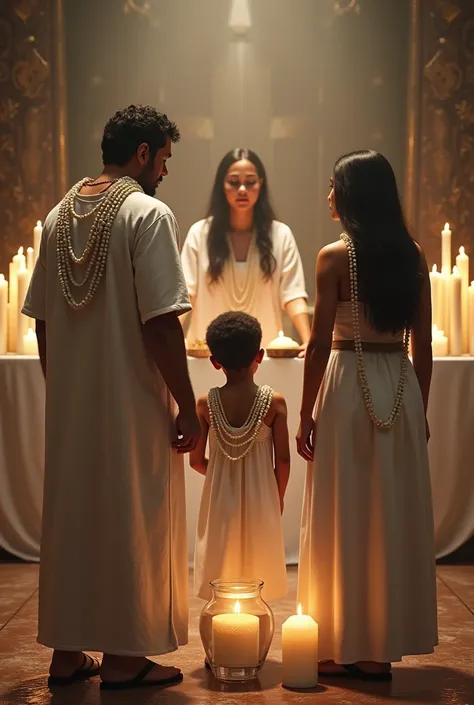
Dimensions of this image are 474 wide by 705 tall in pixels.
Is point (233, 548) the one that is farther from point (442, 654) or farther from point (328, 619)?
point (442, 654)

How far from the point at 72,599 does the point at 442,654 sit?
1.28 meters

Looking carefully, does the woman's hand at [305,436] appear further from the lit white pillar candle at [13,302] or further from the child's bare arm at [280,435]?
the lit white pillar candle at [13,302]

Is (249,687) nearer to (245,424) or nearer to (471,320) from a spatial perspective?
(245,424)

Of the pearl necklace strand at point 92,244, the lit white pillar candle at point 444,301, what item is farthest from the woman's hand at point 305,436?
the lit white pillar candle at point 444,301

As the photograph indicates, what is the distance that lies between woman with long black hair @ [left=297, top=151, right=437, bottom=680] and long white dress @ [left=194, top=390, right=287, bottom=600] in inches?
9.8

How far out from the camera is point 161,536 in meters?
3.21

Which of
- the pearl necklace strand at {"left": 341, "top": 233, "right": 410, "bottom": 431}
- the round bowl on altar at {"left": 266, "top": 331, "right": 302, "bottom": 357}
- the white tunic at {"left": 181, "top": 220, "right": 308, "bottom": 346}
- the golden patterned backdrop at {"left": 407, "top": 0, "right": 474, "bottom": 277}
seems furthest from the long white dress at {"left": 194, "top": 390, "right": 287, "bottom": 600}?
the golden patterned backdrop at {"left": 407, "top": 0, "right": 474, "bottom": 277}

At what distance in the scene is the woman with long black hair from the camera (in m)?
3.34

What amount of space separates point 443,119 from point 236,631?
401 cm

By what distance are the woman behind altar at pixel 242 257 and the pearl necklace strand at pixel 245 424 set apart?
241 cm

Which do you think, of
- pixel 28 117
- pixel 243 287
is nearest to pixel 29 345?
pixel 243 287

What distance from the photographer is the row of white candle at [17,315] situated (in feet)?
18.1

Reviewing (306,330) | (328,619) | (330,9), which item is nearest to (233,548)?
(328,619)

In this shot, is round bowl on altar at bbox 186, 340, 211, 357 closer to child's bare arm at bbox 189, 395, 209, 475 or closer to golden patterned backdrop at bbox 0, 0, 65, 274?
child's bare arm at bbox 189, 395, 209, 475
